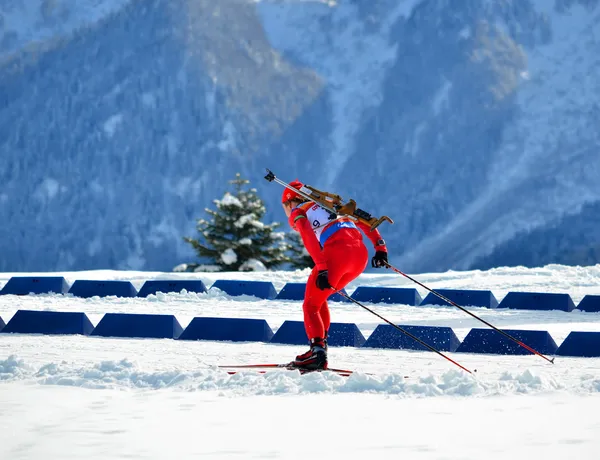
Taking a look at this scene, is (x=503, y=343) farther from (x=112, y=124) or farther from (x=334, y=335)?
(x=112, y=124)

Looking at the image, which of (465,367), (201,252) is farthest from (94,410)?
(201,252)

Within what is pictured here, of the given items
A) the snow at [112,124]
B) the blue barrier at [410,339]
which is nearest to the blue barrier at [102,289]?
the blue barrier at [410,339]

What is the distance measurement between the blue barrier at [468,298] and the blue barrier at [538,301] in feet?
0.54

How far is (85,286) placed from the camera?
15.0m

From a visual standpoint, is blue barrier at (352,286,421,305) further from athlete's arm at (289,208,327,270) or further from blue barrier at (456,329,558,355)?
athlete's arm at (289,208,327,270)

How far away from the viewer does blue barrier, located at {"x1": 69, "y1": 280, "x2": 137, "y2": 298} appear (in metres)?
14.9

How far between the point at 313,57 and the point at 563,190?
1238cm

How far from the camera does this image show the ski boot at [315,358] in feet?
23.5

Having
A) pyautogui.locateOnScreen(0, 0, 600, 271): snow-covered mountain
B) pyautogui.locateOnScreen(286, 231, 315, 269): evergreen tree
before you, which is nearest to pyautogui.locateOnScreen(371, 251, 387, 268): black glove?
pyautogui.locateOnScreen(286, 231, 315, 269): evergreen tree

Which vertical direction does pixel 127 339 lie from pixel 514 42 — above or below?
below

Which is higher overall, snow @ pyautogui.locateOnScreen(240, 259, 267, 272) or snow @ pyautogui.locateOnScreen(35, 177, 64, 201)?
snow @ pyautogui.locateOnScreen(35, 177, 64, 201)

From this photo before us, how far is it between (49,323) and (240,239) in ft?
69.7

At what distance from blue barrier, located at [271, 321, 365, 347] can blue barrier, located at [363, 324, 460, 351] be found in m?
0.13

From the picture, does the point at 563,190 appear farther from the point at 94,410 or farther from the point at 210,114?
the point at 94,410
